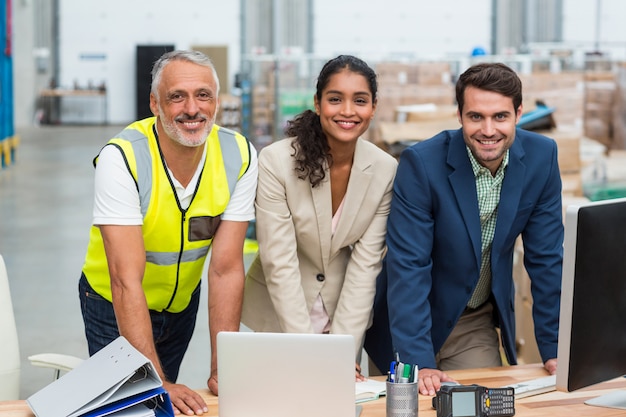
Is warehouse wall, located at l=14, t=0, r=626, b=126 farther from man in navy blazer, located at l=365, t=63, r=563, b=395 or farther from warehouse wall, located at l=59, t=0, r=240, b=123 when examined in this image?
man in navy blazer, located at l=365, t=63, r=563, b=395

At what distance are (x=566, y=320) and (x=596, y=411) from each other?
14.6 inches

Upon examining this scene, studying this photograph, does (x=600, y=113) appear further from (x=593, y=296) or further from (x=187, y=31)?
(x=187, y=31)

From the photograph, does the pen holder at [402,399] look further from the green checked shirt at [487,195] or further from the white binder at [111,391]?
the green checked shirt at [487,195]

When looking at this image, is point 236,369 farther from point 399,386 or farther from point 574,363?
point 574,363

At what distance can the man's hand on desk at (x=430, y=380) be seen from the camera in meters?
2.50

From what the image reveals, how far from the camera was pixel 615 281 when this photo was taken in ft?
7.11

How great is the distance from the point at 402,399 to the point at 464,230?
28.7 inches

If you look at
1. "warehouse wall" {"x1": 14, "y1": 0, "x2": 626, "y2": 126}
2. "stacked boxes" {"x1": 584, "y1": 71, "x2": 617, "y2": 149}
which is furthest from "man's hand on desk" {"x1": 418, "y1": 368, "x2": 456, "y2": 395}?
"warehouse wall" {"x1": 14, "y1": 0, "x2": 626, "y2": 126}

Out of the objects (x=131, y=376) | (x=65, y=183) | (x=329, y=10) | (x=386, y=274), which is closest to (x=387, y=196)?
(x=386, y=274)

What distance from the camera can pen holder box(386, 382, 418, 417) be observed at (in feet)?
7.18

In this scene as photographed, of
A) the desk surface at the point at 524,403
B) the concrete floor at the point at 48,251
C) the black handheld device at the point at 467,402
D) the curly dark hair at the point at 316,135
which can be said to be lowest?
the concrete floor at the point at 48,251

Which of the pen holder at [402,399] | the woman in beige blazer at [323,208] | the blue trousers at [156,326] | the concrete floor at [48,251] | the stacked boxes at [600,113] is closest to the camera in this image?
the pen holder at [402,399]

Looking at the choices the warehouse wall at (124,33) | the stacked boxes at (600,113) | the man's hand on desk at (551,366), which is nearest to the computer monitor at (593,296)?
the man's hand on desk at (551,366)

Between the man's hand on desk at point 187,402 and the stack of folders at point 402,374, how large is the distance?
491mm
